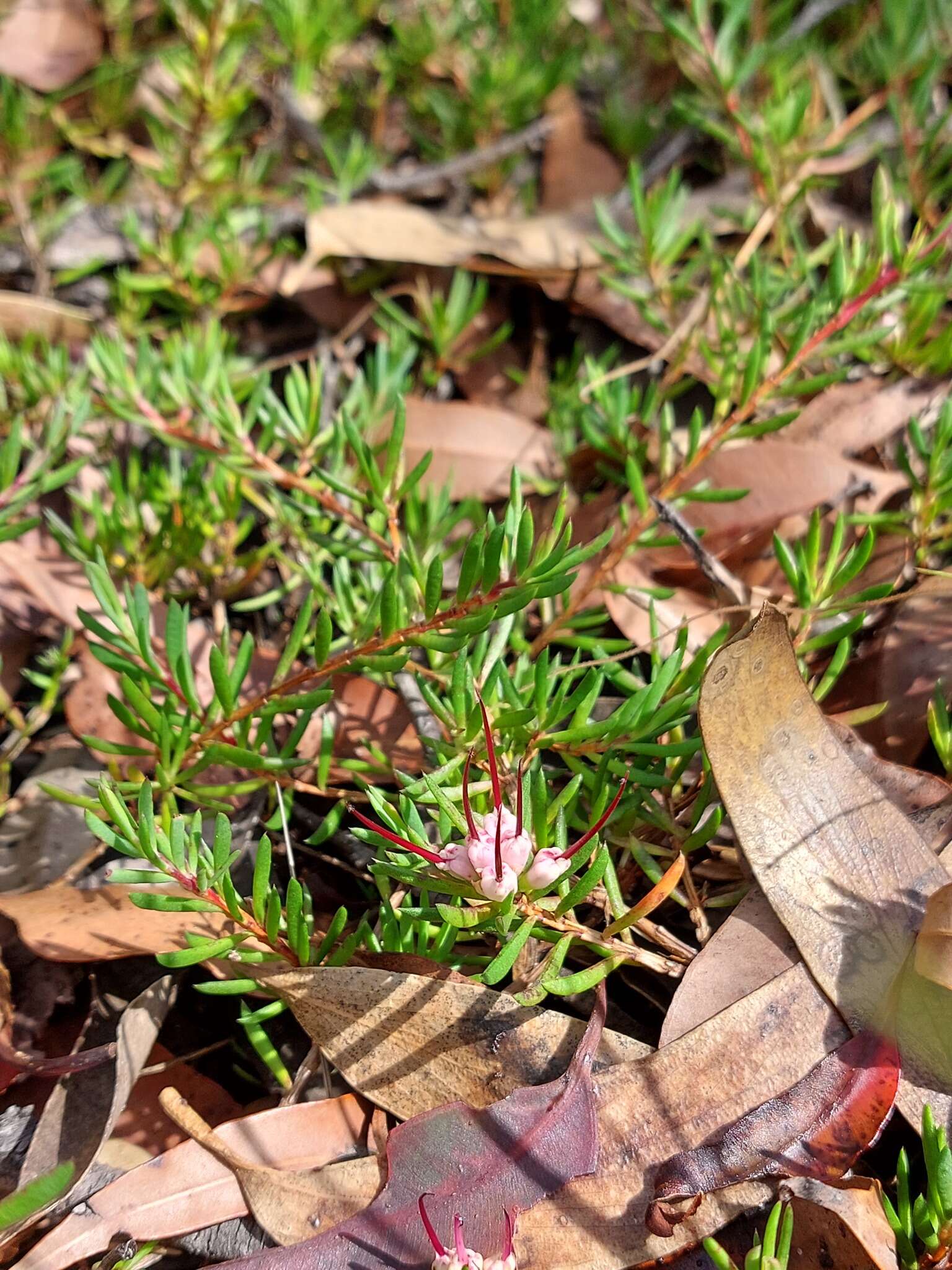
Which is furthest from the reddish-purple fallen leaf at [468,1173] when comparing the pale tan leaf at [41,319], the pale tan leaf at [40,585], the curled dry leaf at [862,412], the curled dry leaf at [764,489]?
the pale tan leaf at [41,319]

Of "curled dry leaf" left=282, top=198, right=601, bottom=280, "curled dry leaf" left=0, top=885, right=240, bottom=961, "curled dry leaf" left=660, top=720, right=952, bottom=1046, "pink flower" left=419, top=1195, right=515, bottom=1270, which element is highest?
"curled dry leaf" left=282, top=198, right=601, bottom=280

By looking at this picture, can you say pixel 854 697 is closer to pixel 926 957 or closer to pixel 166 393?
pixel 926 957

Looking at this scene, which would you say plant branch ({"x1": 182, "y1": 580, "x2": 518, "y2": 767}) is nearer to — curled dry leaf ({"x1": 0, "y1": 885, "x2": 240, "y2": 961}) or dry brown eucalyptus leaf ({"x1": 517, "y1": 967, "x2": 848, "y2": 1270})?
curled dry leaf ({"x1": 0, "y1": 885, "x2": 240, "y2": 961})

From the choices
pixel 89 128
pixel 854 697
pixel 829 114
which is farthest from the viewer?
pixel 89 128

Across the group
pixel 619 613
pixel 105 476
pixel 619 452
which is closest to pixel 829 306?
pixel 619 452

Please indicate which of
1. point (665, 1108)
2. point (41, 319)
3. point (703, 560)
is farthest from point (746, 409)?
point (41, 319)

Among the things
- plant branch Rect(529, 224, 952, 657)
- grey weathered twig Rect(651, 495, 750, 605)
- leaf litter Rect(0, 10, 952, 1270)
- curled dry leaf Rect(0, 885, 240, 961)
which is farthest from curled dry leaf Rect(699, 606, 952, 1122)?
curled dry leaf Rect(0, 885, 240, 961)
